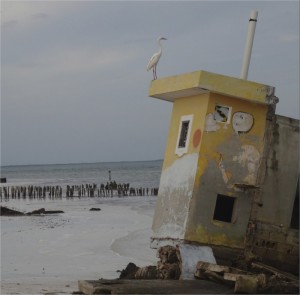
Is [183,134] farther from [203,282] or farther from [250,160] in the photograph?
[203,282]

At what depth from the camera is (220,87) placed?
1202 centimetres

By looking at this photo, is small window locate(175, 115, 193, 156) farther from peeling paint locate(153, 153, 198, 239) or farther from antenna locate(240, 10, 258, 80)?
antenna locate(240, 10, 258, 80)

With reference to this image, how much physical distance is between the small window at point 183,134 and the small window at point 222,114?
566 millimetres

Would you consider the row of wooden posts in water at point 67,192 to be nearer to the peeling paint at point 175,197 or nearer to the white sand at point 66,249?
the white sand at point 66,249

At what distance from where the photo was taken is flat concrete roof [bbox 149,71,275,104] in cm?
1190

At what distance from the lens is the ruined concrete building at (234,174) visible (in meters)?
12.2

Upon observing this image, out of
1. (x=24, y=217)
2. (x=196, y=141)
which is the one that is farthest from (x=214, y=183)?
(x=24, y=217)

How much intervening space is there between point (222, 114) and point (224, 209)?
5.96ft

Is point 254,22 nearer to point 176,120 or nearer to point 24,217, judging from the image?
point 176,120

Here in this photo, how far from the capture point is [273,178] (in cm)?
1257

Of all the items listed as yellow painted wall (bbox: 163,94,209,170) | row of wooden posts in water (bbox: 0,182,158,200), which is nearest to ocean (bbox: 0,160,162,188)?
row of wooden posts in water (bbox: 0,182,158,200)

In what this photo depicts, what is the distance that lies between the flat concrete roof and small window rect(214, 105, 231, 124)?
0.31 m

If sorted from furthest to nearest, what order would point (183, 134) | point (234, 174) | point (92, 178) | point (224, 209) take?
point (92, 178)
point (183, 134)
point (224, 209)
point (234, 174)

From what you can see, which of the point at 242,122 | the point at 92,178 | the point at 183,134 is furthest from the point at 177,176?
the point at 92,178
